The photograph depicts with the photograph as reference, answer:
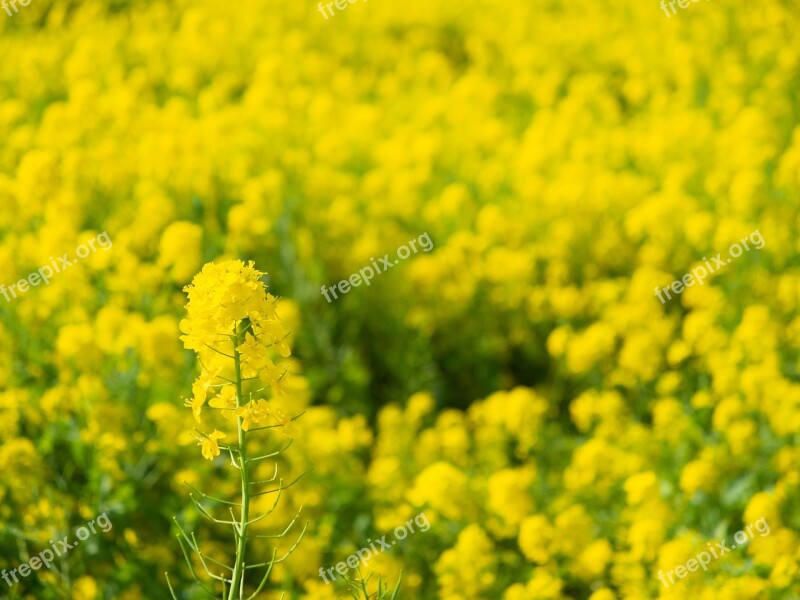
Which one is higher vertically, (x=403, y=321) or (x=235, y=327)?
(x=403, y=321)

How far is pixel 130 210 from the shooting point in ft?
13.9

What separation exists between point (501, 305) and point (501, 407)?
869 mm

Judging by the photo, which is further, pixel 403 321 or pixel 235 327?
pixel 403 321

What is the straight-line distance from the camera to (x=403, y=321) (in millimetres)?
3984

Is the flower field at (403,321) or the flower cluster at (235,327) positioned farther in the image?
the flower field at (403,321)

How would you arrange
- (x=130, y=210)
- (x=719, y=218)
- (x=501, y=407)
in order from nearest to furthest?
(x=501, y=407) < (x=130, y=210) < (x=719, y=218)

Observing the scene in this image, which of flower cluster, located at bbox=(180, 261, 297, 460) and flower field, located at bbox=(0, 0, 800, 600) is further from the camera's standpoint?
flower field, located at bbox=(0, 0, 800, 600)

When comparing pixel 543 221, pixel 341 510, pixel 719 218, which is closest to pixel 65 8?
pixel 543 221

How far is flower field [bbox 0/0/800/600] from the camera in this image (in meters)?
2.66

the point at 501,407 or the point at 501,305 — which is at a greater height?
the point at 501,305

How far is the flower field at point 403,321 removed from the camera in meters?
2.66

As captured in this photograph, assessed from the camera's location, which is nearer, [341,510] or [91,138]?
[341,510]

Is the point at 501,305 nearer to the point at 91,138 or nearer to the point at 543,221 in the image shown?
the point at 543,221

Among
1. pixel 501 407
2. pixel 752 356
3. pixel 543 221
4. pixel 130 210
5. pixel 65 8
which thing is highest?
pixel 65 8
